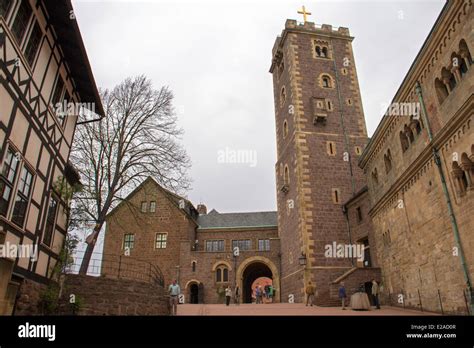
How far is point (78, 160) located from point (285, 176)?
1747 centimetres

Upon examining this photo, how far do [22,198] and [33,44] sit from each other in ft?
15.4

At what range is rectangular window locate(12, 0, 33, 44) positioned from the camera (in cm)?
945

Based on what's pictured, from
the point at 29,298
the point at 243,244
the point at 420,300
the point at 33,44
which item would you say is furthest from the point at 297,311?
the point at 243,244

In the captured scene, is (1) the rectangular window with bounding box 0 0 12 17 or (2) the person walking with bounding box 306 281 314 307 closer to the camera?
(1) the rectangular window with bounding box 0 0 12 17

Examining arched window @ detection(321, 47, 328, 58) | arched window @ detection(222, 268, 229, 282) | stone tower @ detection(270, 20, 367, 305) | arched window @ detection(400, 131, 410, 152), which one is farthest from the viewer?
arched window @ detection(321, 47, 328, 58)

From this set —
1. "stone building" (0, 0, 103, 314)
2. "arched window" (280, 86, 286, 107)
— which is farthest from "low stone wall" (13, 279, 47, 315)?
"arched window" (280, 86, 286, 107)

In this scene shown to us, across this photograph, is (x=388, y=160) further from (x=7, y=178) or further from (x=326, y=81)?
(x=7, y=178)

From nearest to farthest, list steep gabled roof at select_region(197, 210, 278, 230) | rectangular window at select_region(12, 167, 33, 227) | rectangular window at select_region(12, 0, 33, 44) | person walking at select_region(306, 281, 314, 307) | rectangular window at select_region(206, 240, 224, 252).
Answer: rectangular window at select_region(12, 0, 33, 44), rectangular window at select_region(12, 167, 33, 227), person walking at select_region(306, 281, 314, 307), rectangular window at select_region(206, 240, 224, 252), steep gabled roof at select_region(197, 210, 278, 230)

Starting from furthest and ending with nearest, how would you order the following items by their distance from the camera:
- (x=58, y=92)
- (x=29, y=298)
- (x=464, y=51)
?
(x=58, y=92)
(x=464, y=51)
(x=29, y=298)

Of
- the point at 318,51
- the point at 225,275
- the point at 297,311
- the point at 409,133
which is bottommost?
the point at 297,311

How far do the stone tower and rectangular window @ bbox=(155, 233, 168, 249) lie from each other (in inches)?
479

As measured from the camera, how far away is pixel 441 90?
12555 millimetres

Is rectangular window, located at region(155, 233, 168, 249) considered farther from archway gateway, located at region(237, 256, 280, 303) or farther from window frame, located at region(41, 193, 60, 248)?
window frame, located at region(41, 193, 60, 248)

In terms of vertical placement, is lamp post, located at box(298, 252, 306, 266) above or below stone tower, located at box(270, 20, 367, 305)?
below
